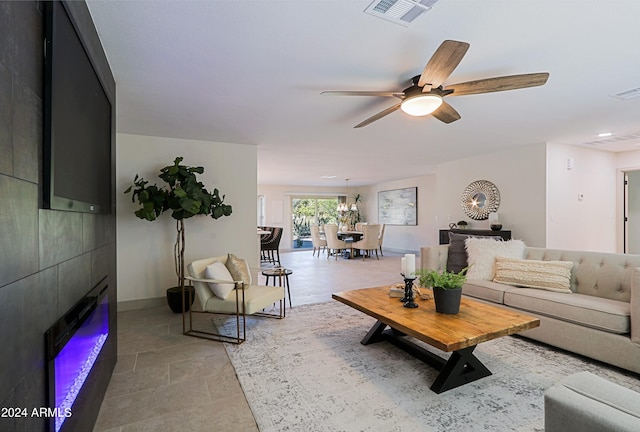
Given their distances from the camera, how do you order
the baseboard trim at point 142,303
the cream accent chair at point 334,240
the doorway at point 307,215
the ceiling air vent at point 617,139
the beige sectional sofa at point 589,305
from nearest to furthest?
the beige sectional sofa at point 589,305 < the baseboard trim at point 142,303 < the ceiling air vent at point 617,139 < the cream accent chair at point 334,240 < the doorway at point 307,215

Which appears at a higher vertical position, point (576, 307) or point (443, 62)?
point (443, 62)

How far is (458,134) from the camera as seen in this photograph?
423 centimetres

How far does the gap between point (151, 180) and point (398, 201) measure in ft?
24.6

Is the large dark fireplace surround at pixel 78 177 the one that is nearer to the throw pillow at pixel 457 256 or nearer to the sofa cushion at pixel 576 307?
the sofa cushion at pixel 576 307

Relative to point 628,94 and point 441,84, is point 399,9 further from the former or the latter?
point 628,94

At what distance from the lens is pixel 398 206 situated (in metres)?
9.84

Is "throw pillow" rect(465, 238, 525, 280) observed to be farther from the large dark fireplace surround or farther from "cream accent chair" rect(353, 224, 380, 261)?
"cream accent chair" rect(353, 224, 380, 261)

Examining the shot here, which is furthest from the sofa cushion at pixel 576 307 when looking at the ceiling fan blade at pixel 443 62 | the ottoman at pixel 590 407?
the ceiling fan blade at pixel 443 62

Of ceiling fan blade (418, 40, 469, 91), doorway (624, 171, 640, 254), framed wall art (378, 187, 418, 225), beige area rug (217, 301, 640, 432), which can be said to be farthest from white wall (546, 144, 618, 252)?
framed wall art (378, 187, 418, 225)

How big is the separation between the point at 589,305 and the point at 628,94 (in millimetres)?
2067

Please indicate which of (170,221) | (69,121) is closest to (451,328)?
(69,121)

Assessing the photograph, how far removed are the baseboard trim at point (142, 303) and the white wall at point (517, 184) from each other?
559 cm

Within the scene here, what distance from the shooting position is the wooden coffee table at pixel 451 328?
1.90m

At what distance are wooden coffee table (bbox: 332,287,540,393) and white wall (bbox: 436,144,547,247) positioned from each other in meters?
3.19
